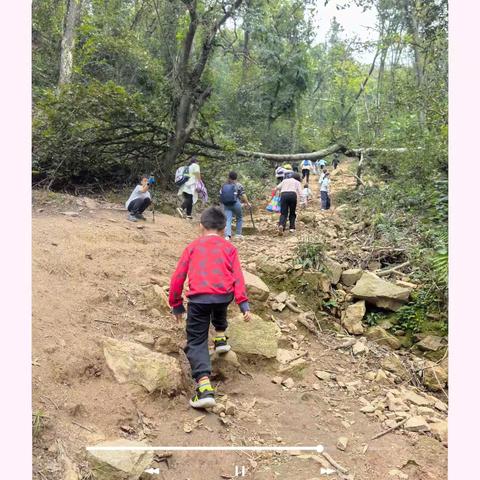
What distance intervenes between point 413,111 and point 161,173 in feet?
17.6

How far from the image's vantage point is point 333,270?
18.0 ft

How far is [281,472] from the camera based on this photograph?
239 cm

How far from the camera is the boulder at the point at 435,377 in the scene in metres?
4.08

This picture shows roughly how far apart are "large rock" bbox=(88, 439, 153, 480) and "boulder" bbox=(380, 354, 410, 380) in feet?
9.40

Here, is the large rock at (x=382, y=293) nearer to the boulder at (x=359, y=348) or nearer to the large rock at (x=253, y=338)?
the boulder at (x=359, y=348)

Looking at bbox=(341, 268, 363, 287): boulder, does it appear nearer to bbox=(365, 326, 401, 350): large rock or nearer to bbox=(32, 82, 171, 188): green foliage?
bbox=(365, 326, 401, 350): large rock

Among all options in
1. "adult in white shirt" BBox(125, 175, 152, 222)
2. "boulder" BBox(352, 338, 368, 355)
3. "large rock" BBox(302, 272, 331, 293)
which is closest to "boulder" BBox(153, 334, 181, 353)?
"boulder" BBox(352, 338, 368, 355)

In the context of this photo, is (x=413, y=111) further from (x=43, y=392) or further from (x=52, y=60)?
(x=52, y=60)

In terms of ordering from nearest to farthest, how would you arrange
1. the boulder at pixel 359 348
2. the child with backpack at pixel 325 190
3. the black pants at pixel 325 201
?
the boulder at pixel 359 348
the child with backpack at pixel 325 190
the black pants at pixel 325 201

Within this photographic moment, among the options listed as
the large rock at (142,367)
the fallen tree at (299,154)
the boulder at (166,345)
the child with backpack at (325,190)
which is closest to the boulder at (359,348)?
the boulder at (166,345)

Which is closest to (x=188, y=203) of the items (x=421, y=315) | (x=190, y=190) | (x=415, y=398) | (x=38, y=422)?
(x=190, y=190)

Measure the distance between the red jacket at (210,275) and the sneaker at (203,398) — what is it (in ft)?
2.03

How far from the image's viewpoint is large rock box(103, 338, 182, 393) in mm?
2764

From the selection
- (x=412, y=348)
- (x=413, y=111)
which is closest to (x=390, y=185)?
(x=413, y=111)
